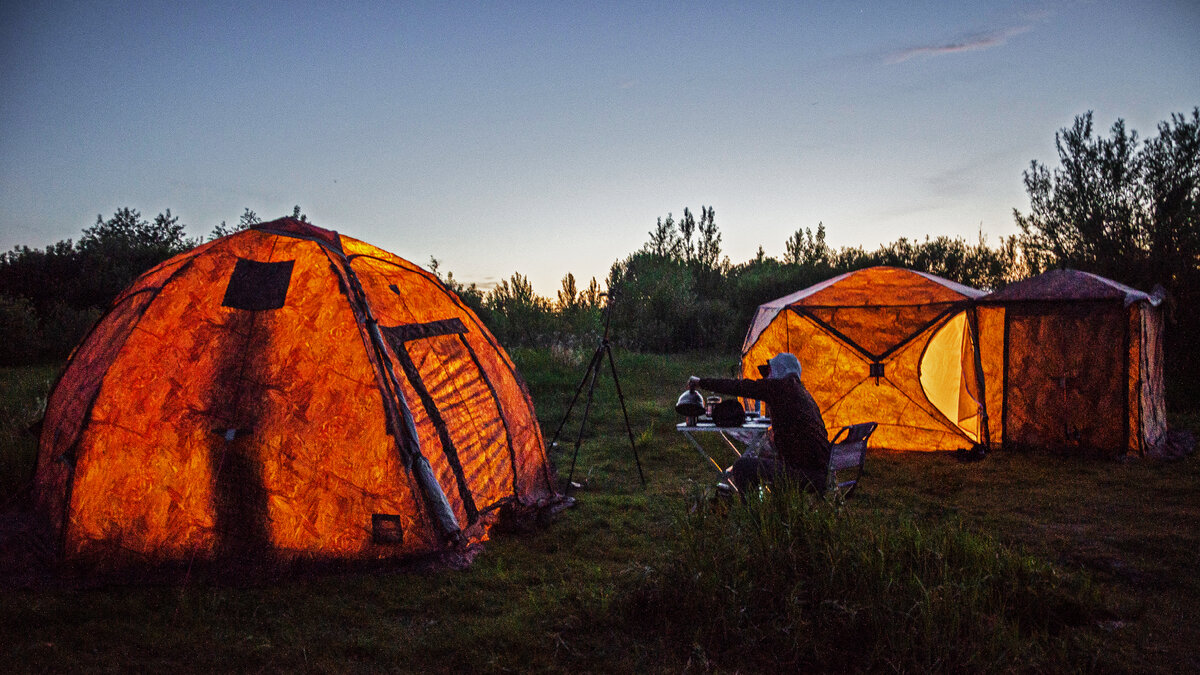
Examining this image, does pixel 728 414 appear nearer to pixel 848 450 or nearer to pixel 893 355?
pixel 848 450

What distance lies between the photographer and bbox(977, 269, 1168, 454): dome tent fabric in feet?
27.8

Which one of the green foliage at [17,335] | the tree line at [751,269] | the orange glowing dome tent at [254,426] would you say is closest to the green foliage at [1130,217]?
the tree line at [751,269]

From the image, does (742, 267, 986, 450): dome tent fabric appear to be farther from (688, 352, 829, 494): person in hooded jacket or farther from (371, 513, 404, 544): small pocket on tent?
(371, 513, 404, 544): small pocket on tent

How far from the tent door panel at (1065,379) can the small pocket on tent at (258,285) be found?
29.4ft

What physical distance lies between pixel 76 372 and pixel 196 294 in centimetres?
123

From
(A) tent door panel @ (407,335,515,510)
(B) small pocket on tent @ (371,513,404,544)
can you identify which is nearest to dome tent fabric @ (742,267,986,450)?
(A) tent door panel @ (407,335,515,510)

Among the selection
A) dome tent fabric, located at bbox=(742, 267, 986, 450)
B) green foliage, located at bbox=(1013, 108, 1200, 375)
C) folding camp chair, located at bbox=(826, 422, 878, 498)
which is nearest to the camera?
folding camp chair, located at bbox=(826, 422, 878, 498)

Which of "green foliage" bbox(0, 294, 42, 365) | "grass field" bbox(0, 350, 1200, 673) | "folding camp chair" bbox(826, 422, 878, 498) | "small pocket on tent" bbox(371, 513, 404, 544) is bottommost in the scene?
"grass field" bbox(0, 350, 1200, 673)

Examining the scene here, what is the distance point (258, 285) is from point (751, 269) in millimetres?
26067

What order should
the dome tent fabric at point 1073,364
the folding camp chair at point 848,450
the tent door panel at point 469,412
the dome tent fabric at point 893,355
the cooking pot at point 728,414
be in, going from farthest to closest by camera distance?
the dome tent fabric at point 893,355, the dome tent fabric at point 1073,364, the cooking pot at point 728,414, the folding camp chair at point 848,450, the tent door panel at point 469,412

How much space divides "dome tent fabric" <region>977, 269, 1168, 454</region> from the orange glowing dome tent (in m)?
7.66

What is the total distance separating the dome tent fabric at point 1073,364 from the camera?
8461mm

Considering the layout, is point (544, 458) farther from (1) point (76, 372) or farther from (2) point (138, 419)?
(1) point (76, 372)

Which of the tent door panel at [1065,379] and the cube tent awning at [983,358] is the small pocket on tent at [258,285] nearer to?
the cube tent awning at [983,358]
